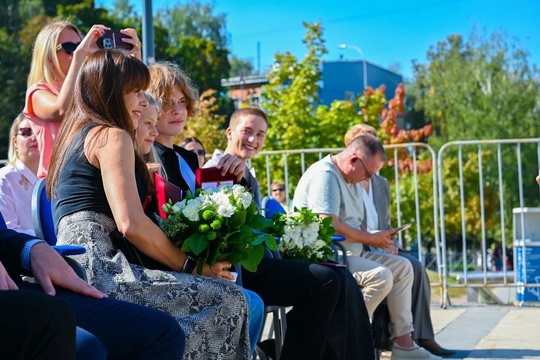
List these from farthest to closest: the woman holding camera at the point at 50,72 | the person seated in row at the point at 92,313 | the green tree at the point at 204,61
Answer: the green tree at the point at 204,61
the woman holding camera at the point at 50,72
the person seated in row at the point at 92,313

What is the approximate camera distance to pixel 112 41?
183 inches

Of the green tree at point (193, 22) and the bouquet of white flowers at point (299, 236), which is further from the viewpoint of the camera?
the green tree at point (193, 22)

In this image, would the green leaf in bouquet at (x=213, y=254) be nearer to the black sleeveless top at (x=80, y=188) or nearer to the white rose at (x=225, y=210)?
the white rose at (x=225, y=210)

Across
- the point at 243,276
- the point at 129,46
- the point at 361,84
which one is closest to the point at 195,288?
the point at 243,276

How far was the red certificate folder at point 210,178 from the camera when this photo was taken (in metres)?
4.29

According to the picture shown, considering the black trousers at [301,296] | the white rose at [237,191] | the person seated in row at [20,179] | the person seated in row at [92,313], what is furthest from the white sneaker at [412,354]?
the person seated in row at [92,313]

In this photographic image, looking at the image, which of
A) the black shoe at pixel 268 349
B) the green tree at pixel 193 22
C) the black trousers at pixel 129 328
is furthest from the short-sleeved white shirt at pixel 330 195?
the green tree at pixel 193 22

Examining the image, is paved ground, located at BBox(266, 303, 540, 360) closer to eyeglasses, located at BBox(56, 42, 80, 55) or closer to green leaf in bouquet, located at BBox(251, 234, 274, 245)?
green leaf in bouquet, located at BBox(251, 234, 274, 245)

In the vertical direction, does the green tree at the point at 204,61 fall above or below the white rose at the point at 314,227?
above

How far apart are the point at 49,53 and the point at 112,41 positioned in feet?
1.18

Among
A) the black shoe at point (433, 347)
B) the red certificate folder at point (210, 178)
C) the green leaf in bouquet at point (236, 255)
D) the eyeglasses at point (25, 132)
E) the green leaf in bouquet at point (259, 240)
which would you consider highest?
the eyeglasses at point (25, 132)

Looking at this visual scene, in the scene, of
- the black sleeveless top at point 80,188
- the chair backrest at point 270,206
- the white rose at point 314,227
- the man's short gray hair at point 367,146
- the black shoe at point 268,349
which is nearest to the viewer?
the black sleeveless top at point 80,188

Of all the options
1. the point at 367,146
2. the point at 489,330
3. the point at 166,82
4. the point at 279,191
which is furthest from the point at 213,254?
the point at 279,191

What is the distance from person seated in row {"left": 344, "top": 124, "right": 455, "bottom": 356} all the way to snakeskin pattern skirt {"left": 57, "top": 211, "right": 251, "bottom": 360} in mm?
2886
